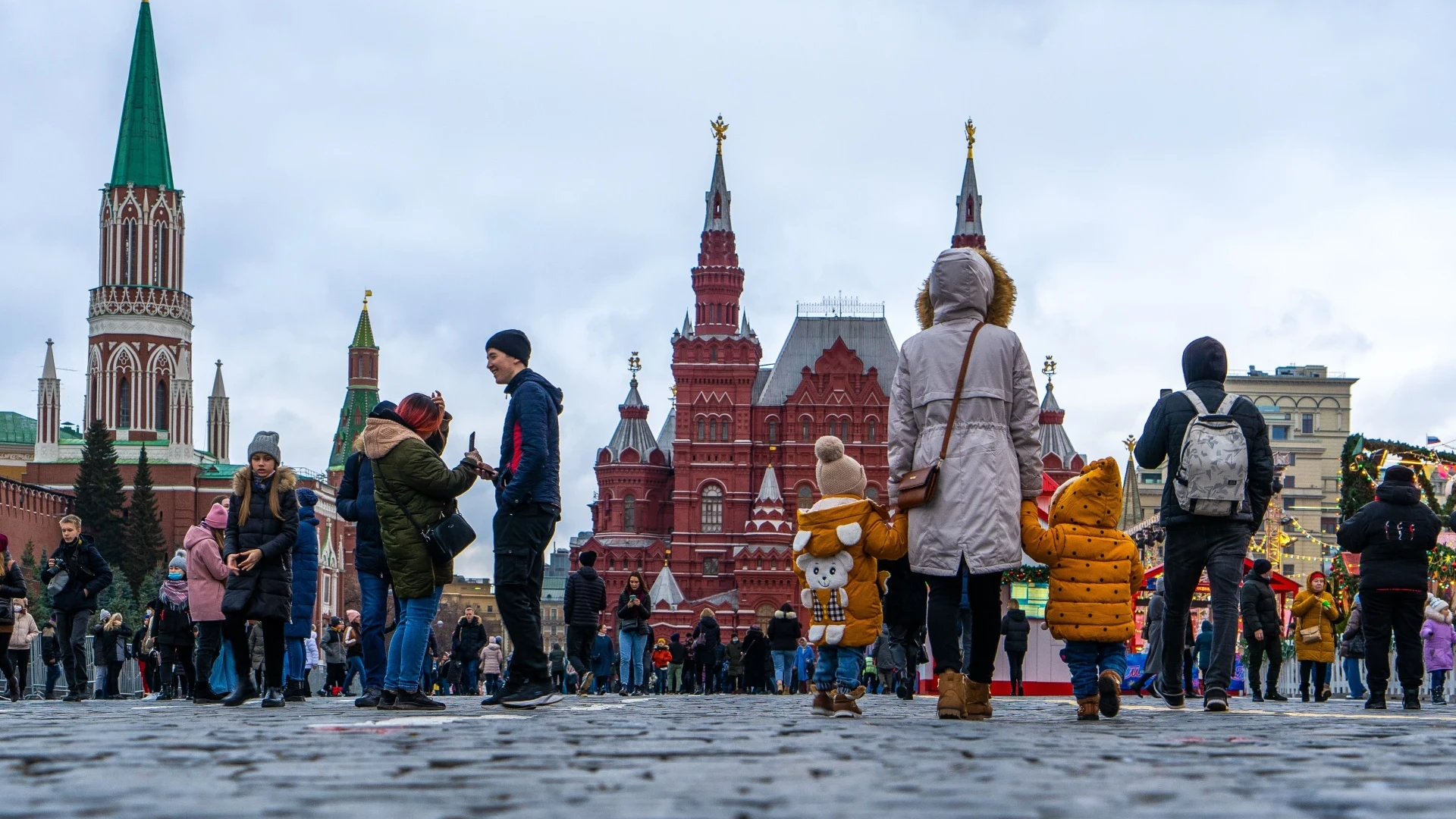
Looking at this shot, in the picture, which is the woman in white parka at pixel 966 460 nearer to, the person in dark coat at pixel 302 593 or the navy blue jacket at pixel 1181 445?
the navy blue jacket at pixel 1181 445

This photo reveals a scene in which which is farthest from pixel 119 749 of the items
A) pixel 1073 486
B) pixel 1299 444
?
pixel 1299 444

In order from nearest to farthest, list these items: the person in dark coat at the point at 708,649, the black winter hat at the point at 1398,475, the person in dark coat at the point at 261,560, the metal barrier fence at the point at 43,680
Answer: the person in dark coat at the point at 261,560, the black winter hat at the point at 1398,475, the metal barrier fence at the point at 43,680, the person in dark coat at the point at 708,649

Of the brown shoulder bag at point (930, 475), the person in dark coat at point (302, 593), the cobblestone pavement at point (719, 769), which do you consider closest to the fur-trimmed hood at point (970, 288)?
the brown shoulder bag at point (930, 475)

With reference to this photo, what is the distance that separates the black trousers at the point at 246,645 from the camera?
34.0 ft

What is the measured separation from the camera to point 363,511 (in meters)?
10.5

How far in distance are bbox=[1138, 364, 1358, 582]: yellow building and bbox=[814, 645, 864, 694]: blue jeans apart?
102 meters

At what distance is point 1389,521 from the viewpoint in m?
10.8

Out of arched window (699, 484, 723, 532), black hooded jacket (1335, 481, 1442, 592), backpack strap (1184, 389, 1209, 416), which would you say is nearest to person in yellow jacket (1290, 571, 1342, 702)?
black hooded jacket (1335, 481, 1442, 592)

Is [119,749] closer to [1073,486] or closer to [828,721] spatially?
[828,721]

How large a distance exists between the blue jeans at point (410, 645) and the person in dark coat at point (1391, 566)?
17.0 feet

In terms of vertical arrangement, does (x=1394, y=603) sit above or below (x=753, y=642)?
above

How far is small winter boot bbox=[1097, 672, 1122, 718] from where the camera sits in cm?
829

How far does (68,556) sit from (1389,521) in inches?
404

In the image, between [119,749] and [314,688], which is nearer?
[119,749]
